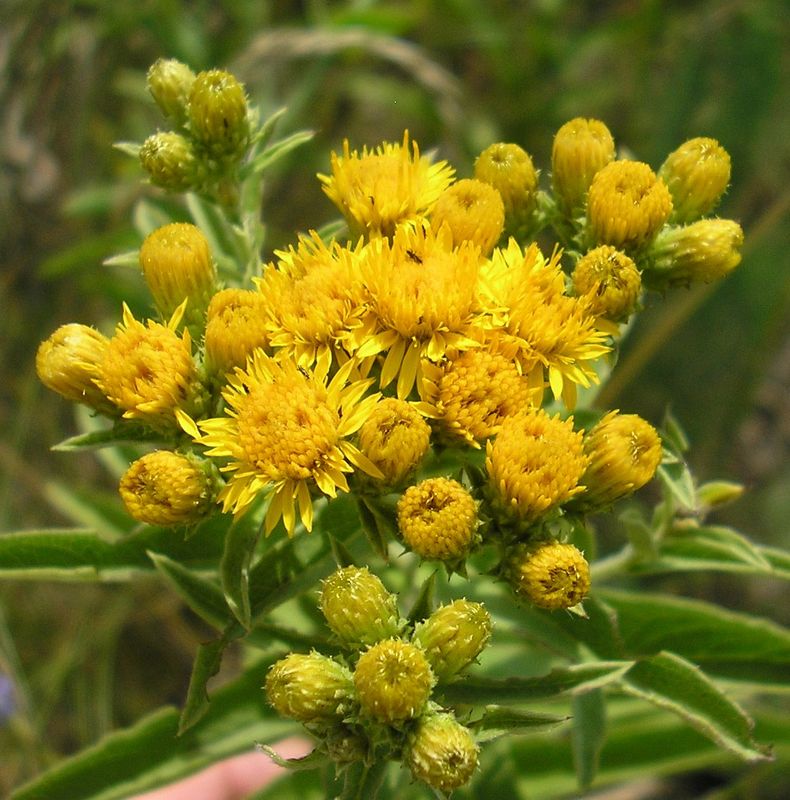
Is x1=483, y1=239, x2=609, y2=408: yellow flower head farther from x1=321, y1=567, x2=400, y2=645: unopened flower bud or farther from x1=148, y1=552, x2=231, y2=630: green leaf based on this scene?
x1=148, y1=552, x2=231, y2=630: green leaf

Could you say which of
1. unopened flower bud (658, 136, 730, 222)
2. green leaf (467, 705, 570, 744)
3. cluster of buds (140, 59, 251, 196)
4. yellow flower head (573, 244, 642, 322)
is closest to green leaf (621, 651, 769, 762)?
green leaf (467, 705, 570, 744)

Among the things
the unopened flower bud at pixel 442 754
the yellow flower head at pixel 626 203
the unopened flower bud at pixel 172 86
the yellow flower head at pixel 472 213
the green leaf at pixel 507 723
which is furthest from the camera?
the unopened flower bud at pixel 172 86

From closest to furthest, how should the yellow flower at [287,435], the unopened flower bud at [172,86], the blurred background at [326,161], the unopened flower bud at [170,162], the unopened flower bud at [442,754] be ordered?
the unopened flower bud at [442,754], the yellow flower at [287,435], the unopened flower bud at [170,162], the unopened flower bud at [172,86], the blurred background at [326,161]

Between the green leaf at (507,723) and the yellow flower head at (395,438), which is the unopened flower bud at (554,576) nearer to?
the green leaf at (507,723)

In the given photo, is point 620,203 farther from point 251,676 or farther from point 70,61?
point 70,61

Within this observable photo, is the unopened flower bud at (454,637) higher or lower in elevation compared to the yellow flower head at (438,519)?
lower

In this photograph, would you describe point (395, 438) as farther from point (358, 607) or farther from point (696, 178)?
point (696, 178)

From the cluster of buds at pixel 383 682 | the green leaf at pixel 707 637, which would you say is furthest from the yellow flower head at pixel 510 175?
the green leaf at pixel 707 637
